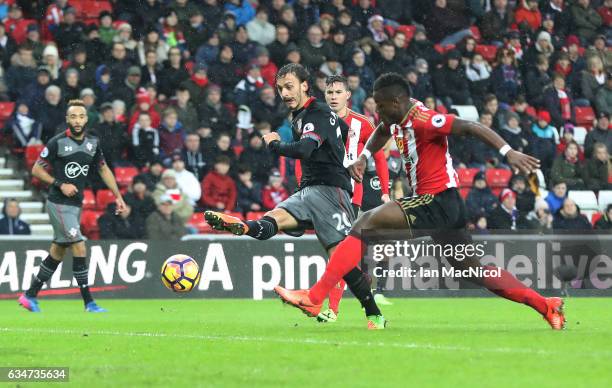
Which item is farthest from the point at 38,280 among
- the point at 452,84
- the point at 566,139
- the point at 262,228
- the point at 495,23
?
the point at 495,23

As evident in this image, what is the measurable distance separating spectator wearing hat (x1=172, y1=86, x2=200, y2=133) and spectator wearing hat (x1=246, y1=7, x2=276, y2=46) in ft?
8.24

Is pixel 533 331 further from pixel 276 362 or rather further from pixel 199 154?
pixel 199 154

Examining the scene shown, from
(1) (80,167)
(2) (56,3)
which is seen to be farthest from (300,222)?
(2) (56,3)

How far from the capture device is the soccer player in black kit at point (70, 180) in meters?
14.4

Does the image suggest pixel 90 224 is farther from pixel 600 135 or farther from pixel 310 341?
pixel 600 135

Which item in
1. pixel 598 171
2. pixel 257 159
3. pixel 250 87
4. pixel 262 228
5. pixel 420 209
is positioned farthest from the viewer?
pixel 598 171

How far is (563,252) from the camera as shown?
18453 mm

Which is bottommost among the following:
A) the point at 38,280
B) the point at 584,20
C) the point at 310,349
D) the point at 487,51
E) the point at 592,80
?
the point at 38,280

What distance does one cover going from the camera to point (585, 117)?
2519 cm

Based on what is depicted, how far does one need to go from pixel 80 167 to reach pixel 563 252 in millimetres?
7728

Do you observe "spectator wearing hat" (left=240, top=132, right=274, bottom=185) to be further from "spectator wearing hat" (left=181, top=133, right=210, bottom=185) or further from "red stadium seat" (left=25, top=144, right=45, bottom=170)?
"red stadium seat" (left=25, top=144, right=45, bottom=170)

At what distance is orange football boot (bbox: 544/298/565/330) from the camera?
33.0 feet

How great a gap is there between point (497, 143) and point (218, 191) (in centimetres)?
1082

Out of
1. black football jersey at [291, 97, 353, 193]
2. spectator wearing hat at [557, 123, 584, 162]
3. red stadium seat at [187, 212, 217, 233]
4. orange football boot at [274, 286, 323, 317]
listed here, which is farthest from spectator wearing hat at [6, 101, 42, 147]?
orange football boot at [274, 286, 323, 317]
